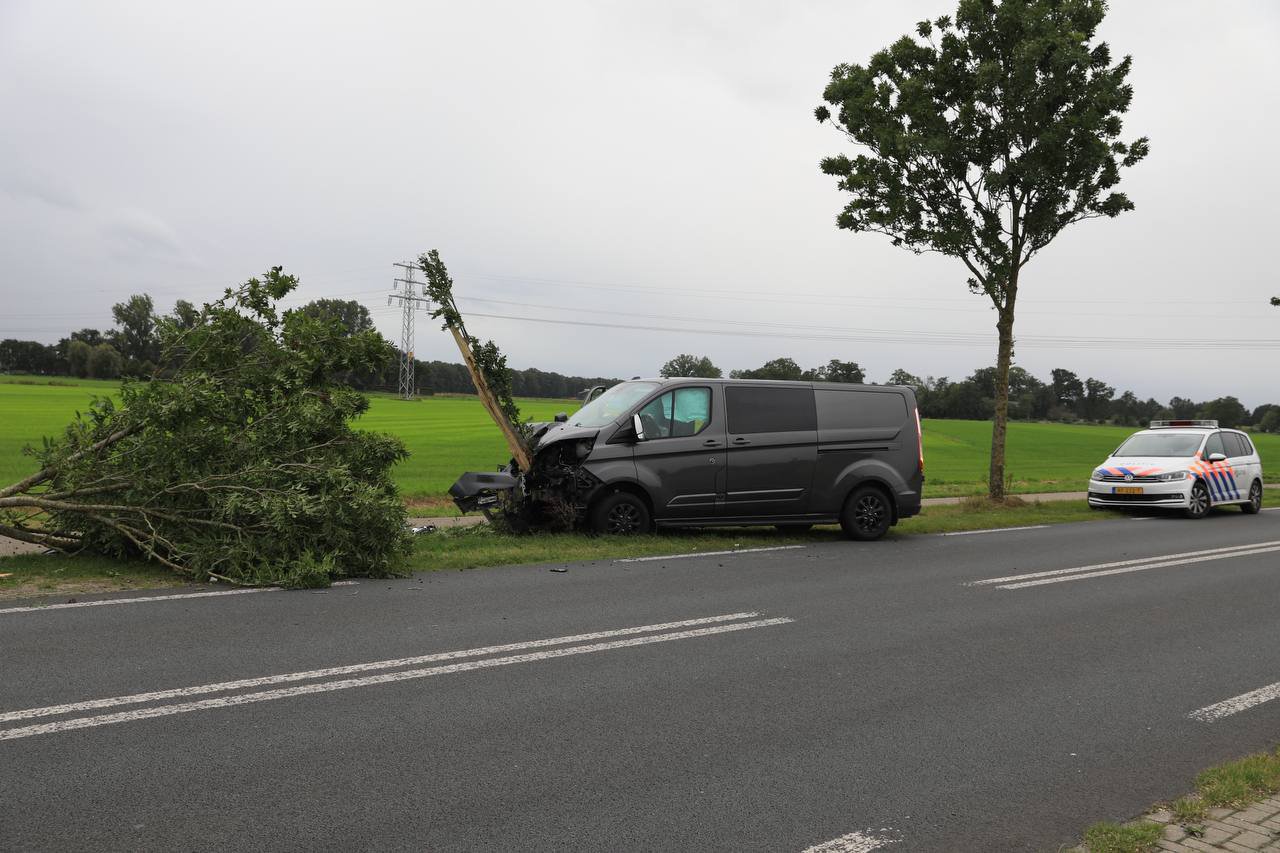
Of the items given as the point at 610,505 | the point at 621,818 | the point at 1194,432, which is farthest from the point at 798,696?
the point at 1194,432

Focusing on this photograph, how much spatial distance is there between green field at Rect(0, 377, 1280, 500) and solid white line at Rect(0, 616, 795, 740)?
18.7 feet

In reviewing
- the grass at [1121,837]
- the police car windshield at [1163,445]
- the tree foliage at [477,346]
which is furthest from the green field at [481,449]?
the grass at [1121,837]

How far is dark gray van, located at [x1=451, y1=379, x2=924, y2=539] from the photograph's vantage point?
440 inches

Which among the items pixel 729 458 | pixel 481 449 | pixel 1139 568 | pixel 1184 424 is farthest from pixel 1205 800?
pixel 481 449

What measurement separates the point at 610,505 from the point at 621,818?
7.50 metres

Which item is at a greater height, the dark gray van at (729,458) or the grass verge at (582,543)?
the dark gray van at (729,458)

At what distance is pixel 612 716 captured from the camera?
4.89 m

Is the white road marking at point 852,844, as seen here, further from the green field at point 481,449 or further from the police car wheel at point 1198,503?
the police car wheel at point 1198,503

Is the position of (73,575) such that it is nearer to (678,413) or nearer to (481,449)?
(678,413)

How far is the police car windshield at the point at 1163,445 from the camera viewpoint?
1827cm

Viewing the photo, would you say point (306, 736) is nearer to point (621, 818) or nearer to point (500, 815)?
point (500, 815)

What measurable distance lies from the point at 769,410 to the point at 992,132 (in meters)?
9.10

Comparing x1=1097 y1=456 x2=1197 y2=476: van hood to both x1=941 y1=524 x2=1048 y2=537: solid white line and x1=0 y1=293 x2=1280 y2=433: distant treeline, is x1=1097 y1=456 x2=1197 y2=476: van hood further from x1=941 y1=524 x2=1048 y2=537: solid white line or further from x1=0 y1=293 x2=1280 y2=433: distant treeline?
x1=0 y1=293 x2=1280 y2=433: distant treeline

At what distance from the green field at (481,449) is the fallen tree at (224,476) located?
51.9 inches
